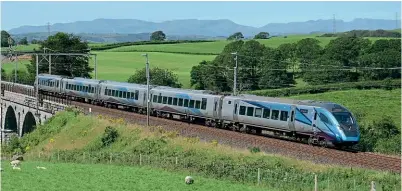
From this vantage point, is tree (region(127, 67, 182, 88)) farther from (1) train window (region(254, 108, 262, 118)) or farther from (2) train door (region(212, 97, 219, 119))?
(1) train window (region(254, 108, 262, 118))

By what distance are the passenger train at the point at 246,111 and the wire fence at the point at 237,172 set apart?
6044 mm

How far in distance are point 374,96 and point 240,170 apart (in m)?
49.5

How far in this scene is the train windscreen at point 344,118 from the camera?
3206 cm

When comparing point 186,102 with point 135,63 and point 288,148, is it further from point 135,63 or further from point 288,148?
point 135,63

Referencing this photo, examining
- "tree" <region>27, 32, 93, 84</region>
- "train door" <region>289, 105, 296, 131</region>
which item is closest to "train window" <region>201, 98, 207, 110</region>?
"train door" <region>289, 105, 296, 131</region>

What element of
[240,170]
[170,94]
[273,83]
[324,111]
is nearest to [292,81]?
[273,83]

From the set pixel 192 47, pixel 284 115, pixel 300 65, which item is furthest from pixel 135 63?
pixel 284 115

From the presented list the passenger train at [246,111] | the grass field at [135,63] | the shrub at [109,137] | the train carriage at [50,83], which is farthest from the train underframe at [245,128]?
the grass field at [135,63]

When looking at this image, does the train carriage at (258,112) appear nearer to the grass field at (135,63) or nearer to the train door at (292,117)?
the train door at (292,117)

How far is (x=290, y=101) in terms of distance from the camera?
35656 millimetres

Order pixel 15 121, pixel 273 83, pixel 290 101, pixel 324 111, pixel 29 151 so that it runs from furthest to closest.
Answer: pixel 273 83, pixel 15 121, pixel 29 151, pixel 290 101, pixel 324 111

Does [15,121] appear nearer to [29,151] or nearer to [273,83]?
[29,151]

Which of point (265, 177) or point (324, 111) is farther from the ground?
point (324, 111)

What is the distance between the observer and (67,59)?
318ft
